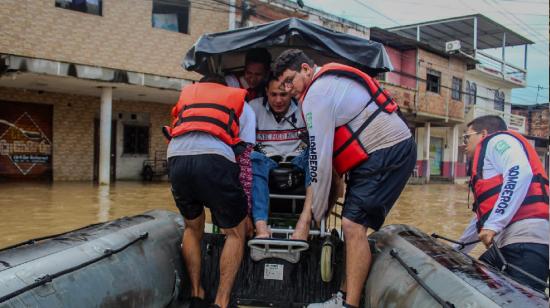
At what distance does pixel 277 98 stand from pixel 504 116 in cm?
3182

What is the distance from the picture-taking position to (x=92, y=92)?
17.5 metres

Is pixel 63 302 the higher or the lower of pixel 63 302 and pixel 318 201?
the lower

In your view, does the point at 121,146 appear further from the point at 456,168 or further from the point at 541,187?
the point at 456,168

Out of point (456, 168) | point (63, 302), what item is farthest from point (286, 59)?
point (456, 168)

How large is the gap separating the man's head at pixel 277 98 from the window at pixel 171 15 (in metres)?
14.3

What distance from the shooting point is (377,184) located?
9.54ft

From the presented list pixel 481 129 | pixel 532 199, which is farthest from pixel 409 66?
pixel 532 199

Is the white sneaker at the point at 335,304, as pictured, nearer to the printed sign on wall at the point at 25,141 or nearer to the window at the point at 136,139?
the printed sign on wall at the point at 25,141

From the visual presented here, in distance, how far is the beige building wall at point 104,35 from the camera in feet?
45.0

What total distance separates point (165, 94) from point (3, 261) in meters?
15.8

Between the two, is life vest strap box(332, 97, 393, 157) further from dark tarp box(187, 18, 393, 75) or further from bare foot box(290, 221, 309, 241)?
dark tarp box(187, 18, 393, 75)

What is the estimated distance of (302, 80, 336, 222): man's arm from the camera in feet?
9.43

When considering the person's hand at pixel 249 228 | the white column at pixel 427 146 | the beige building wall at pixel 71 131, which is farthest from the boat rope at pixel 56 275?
the white column at pixel 427 146

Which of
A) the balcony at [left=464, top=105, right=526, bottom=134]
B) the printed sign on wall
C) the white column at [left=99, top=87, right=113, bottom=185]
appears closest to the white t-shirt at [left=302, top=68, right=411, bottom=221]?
the white column at [left=99, top=87, right=113, bottom=185]
